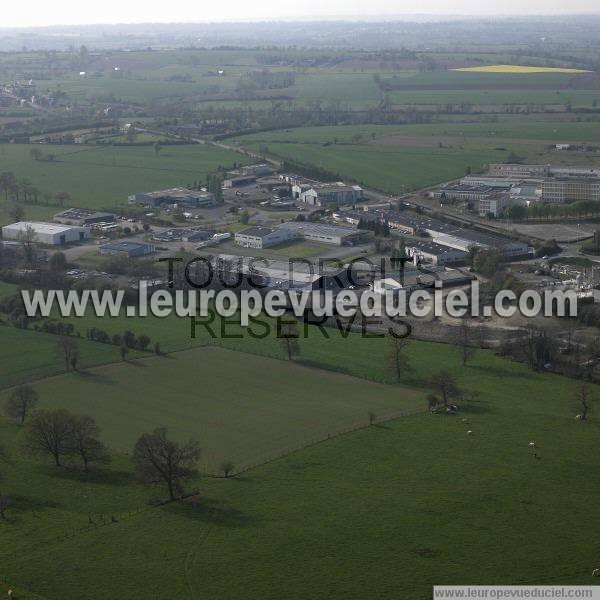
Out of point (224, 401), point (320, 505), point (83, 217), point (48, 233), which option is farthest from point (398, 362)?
point (83, 217)

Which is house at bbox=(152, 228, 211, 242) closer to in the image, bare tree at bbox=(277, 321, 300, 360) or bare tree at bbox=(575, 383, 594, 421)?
A: bare tree at bbox=(277, 321, 300, 360)

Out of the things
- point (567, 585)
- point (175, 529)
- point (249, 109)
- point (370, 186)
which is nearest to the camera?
point (567, 585)

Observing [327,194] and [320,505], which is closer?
[320,505]

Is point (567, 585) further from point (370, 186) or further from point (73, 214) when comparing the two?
point (370, 186)

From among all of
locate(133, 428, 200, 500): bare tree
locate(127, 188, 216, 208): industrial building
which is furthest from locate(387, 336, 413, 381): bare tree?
locate(127, 188, 216, 208): industrial building

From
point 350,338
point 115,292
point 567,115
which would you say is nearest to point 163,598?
point 350,338

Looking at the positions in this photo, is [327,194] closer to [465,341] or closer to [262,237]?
[262,237]
